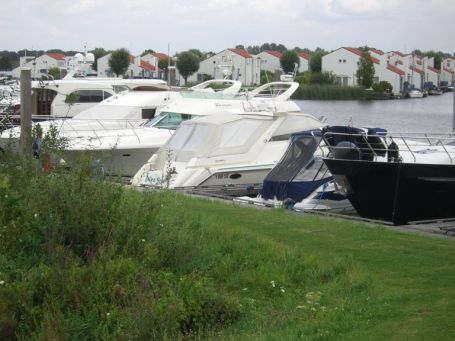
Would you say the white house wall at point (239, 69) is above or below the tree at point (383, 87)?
above

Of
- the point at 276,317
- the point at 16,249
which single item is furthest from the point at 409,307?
the point at 16,249

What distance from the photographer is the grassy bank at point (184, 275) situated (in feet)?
27.3

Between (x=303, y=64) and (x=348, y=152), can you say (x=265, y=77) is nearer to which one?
(x=348, y=152)

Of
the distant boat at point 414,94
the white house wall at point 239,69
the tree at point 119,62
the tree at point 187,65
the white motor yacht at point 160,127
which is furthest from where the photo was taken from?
the distant boat at point 414,94

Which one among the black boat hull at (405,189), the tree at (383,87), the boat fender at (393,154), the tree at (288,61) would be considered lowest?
the black boat hull at (405,189)

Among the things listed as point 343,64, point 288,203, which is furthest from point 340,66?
point 288,203

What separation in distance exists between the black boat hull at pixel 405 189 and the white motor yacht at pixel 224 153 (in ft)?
15.5

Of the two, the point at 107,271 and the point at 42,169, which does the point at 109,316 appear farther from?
the point at 42,169

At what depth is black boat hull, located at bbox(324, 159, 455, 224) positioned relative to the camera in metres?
15.2

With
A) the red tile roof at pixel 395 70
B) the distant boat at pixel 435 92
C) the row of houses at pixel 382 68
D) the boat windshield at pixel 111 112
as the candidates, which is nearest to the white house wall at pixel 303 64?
the row of houses at pixel 382 68

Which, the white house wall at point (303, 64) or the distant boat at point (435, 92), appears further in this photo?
the white house wall at point (303, 64)

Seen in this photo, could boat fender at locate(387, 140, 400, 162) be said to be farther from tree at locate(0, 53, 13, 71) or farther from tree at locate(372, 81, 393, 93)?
tree at locate(372, 81, 393, 93)

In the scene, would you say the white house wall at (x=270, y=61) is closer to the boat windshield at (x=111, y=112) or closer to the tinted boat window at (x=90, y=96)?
the tinted boat window at (x=90, y=96)

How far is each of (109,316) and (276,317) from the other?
1747 mm
